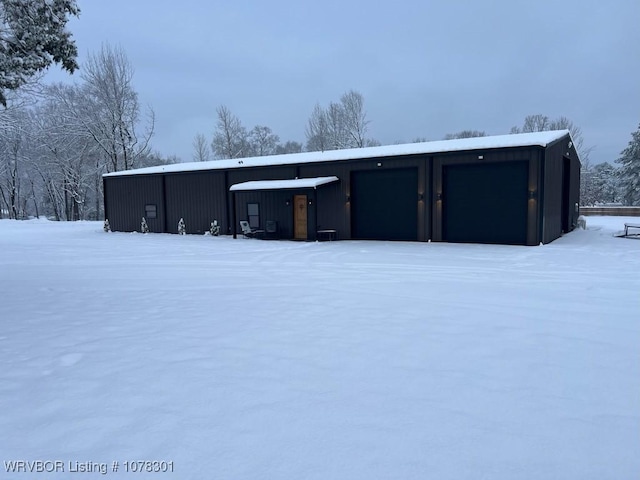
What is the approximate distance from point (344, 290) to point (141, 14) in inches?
1447

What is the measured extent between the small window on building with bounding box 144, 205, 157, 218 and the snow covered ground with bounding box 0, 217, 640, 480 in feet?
46.1

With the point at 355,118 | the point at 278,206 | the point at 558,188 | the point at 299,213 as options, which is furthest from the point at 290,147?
the point at 558,188

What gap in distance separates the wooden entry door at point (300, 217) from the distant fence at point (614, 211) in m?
25.8

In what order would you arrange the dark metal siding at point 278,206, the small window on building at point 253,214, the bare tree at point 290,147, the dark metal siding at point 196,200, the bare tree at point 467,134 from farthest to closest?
the bare tree at point 467,134, the bare tree at point 290,147, the dark metal siding at point 196,200, the small window on building at point 253,214, the dark metal siding at point 278,206

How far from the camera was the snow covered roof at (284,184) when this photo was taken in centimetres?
1566

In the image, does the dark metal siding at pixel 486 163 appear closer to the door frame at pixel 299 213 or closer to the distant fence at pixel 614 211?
the door frame at pixel 299 213

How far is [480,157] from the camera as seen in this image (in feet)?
45.4

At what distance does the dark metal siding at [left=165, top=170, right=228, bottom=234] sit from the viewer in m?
19.2

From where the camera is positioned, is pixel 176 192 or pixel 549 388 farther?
pixel 176 192

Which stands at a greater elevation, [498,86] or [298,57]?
[298,57]

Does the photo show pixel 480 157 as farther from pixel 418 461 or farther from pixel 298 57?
pixel 298 57

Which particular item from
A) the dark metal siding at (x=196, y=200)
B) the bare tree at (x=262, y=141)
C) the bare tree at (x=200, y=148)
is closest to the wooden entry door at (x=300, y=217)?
the dark metal siding at (x=196, y=200)

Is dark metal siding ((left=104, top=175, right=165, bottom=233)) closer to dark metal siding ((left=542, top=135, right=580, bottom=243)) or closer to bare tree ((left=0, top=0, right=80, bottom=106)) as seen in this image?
bare tree ((left=0, top=0, right=80, bottom=106))

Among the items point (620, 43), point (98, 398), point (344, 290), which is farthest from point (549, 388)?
point (620, 43)
